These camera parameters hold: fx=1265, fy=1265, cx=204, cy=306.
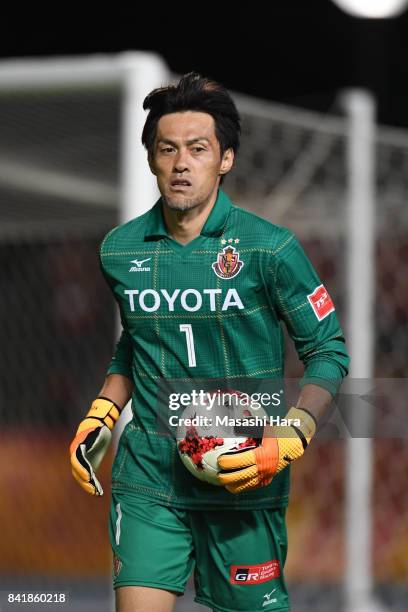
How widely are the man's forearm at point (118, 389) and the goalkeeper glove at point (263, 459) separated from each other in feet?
1.48

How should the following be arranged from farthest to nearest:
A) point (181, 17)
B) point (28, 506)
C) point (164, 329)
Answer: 1. point (181, 17)
2. point (28, 506)
3. point (164, 329)

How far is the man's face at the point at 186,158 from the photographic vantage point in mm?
2678

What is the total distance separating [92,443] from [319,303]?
1.91 feet

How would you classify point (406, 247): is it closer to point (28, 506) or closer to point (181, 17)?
point (28, 506)

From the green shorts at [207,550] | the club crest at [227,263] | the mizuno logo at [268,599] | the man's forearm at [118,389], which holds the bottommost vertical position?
the mizuno logo at [268,599]

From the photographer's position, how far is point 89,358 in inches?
269

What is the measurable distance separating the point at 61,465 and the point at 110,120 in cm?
228

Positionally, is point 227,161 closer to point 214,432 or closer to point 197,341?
point 197,341

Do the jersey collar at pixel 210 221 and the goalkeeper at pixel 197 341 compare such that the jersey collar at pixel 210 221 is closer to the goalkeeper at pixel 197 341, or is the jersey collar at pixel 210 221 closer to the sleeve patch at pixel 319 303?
the goalkeeper at pixel 197 341

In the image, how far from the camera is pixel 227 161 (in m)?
2.78

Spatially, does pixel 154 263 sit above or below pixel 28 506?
above

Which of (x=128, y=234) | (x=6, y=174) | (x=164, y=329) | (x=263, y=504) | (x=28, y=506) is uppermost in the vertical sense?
(x=6, y=174)

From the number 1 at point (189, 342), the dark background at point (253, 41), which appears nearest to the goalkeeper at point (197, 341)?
the number 1 at point (189, 342)

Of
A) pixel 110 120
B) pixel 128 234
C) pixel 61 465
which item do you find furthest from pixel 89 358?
pixel 128 234
